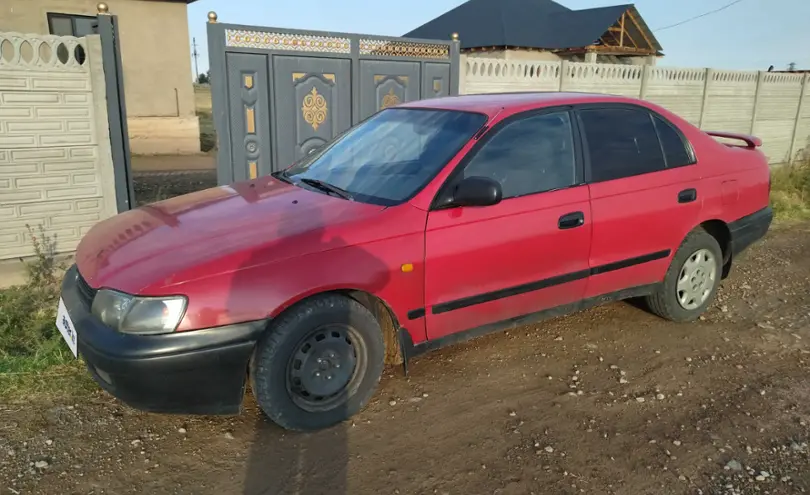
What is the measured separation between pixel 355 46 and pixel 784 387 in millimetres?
5356

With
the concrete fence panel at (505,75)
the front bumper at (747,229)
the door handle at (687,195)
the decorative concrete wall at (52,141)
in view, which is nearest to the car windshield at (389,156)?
the door handle at (687,195)

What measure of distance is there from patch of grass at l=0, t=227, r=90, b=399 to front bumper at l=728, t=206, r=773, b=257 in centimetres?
455

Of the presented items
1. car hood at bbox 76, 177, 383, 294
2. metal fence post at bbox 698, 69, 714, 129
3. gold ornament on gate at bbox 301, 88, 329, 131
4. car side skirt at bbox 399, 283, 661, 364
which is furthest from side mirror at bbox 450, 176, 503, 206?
metal fence post at bbox 698, 69, 714, 129

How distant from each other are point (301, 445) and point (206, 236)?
1129mm

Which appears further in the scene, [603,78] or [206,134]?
[206,134]

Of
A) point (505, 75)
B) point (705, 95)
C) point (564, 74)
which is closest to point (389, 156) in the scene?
point (505, 75)

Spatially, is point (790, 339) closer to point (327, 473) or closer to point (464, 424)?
point (464, 424)

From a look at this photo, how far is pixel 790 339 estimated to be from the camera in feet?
14.1

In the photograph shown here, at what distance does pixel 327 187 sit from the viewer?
3602 millimetres

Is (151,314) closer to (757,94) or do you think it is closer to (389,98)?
(389,98)

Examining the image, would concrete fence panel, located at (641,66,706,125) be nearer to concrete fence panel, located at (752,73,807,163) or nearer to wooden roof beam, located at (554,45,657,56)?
concrete fence panel, located at (752,73,807,163)

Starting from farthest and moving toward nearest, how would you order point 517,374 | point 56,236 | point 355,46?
point 355,46 → point 56,236 → point 517,374

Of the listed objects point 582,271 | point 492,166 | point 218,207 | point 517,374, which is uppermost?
point 492,166

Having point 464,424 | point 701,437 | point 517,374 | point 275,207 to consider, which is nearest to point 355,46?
point 275,207
